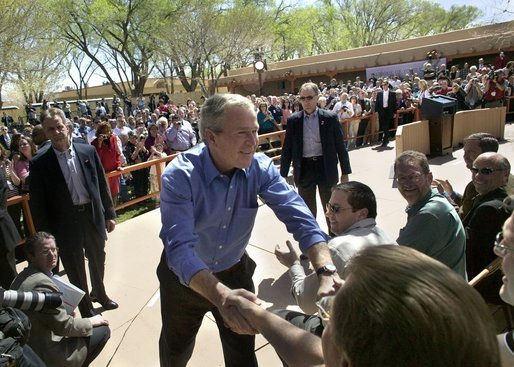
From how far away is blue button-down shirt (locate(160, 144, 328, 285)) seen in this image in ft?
6.21

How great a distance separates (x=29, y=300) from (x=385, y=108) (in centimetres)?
1159

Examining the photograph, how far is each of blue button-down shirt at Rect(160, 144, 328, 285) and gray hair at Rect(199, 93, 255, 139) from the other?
217 millimetres

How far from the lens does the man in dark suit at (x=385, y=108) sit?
1193 centimetres

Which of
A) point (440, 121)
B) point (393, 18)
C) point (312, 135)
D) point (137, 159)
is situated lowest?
point (137, 159)

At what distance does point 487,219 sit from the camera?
265 cm

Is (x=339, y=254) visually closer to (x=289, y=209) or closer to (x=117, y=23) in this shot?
(x=289, y=209)

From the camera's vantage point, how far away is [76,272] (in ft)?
12.1

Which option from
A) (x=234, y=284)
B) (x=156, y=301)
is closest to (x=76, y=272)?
(x=156, y=301)

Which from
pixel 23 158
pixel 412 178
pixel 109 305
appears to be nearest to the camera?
pixel 412 178

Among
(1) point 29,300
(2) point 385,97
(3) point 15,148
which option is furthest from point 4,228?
(2) point 385,97

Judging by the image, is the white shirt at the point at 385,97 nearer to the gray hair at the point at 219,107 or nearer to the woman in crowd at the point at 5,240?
the woman in crowd at the point at 5,240

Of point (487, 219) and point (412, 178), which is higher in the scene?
point (412, 178)

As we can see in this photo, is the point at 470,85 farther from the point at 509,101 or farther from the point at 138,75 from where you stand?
the point at 138,75

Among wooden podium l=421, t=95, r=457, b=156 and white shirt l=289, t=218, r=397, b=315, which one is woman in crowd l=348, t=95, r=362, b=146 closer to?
wooden podium l=421, t=95, r=457, b=156
